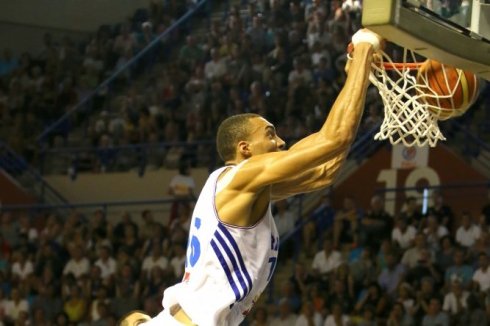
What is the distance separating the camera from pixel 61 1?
23109mm

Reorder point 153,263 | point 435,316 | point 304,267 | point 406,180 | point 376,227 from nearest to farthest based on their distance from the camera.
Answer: point 435,316, point 376,227, point 304,267, point 153,263, point 406,180

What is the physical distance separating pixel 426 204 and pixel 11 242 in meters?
5.60

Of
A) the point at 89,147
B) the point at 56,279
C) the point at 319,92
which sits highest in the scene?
the point at 319,92

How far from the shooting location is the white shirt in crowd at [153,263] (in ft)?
48.6

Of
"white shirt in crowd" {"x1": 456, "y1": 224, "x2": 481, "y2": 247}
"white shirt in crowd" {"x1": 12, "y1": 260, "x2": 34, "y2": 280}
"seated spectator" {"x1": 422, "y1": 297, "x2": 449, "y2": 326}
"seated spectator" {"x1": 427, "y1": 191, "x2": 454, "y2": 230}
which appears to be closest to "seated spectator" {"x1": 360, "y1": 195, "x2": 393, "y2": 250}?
"seated spectator" {"x1": 427, "y1": 191, "x2": 454, "y2": 230}

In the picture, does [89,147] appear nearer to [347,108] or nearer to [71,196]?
[71,196]

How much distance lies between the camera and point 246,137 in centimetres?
606

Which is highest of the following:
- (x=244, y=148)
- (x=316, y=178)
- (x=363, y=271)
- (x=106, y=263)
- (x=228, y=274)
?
(x=244, y=148)

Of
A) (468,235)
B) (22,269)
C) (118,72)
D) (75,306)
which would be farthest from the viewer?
(118,72)

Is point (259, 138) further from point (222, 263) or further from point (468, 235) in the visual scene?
point (468, 235)

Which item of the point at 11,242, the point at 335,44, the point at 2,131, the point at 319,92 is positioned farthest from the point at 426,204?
the point at 2,131

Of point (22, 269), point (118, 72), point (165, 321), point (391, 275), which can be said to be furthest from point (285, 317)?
point (118, 72)

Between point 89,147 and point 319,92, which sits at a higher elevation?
point 319,92

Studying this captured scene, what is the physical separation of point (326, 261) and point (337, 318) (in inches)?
51.9
